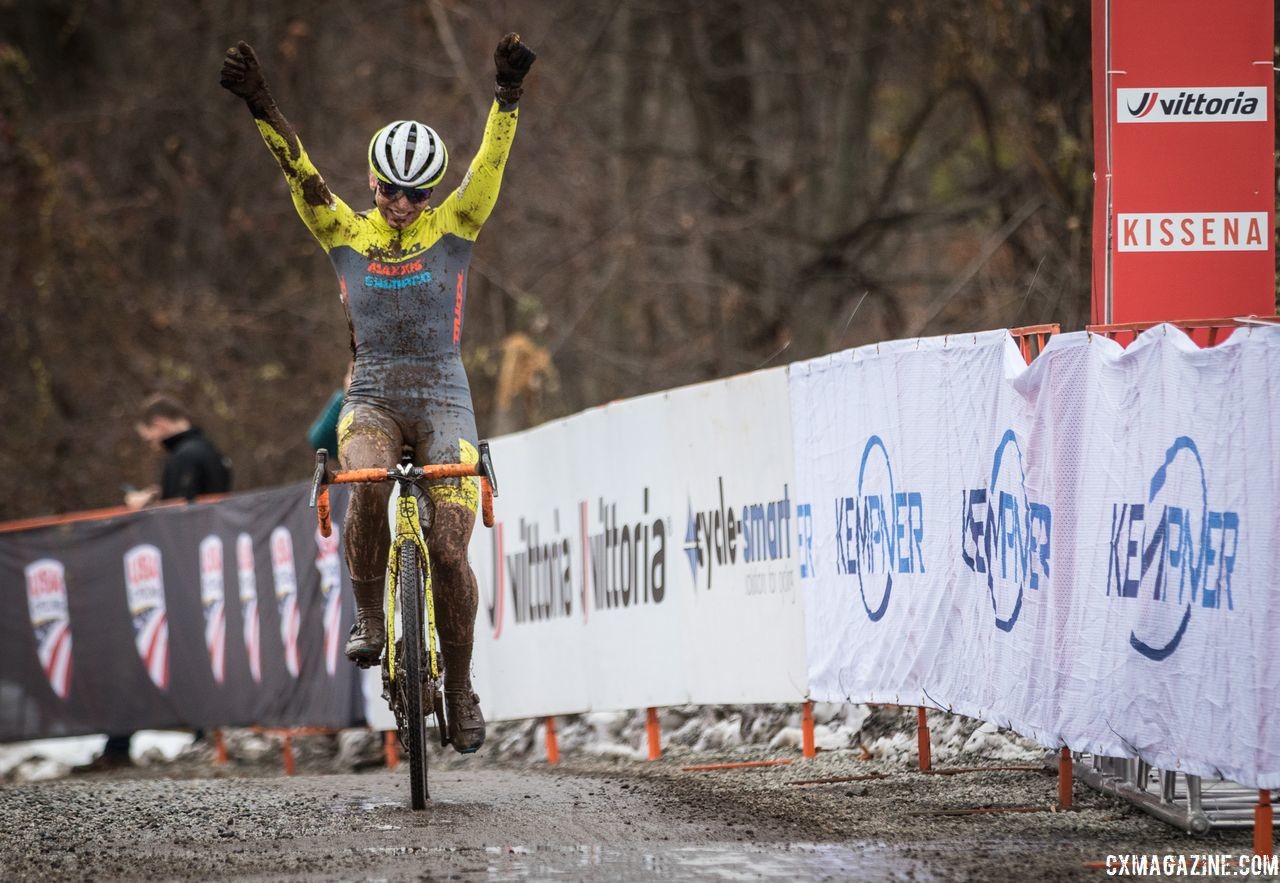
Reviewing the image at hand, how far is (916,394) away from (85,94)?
23.7 meters

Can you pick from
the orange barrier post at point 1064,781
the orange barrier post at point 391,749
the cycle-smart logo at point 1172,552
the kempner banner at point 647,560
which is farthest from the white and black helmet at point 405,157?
the orange barrier post at point 391,749

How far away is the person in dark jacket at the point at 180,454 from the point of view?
16.2m

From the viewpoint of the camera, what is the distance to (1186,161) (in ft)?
Result: 28.5

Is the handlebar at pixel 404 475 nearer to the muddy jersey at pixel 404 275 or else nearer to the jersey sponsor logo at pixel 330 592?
the muddy jersey at pixel 404 275

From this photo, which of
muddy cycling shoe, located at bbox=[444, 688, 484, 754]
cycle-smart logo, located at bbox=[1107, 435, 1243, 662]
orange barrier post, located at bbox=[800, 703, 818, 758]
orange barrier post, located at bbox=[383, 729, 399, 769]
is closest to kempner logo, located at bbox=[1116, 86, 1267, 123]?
cycle-smart logo, located at bbox=[1107, 435, 1243, 662]

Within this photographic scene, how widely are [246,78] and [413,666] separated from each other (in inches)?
104

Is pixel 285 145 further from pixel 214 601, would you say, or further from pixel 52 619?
pixel 52 619

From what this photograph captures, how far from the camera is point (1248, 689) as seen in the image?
614 cm

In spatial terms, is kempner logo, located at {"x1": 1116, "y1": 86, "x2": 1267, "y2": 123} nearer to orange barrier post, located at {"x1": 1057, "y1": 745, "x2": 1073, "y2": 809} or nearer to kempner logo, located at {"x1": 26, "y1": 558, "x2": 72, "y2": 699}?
orange barrier post, located at {"x1": 1057, "y1": 745, "x2": 1073, "y2": 809}

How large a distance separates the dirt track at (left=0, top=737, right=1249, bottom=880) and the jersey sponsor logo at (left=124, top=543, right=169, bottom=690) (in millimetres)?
6972

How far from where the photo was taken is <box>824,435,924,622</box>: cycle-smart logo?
8844mm

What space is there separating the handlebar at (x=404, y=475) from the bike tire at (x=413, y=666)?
298 millimetres

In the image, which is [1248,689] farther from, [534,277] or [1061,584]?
[534,277]

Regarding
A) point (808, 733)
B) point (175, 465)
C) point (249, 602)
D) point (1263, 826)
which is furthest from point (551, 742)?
point (1263, 826)
